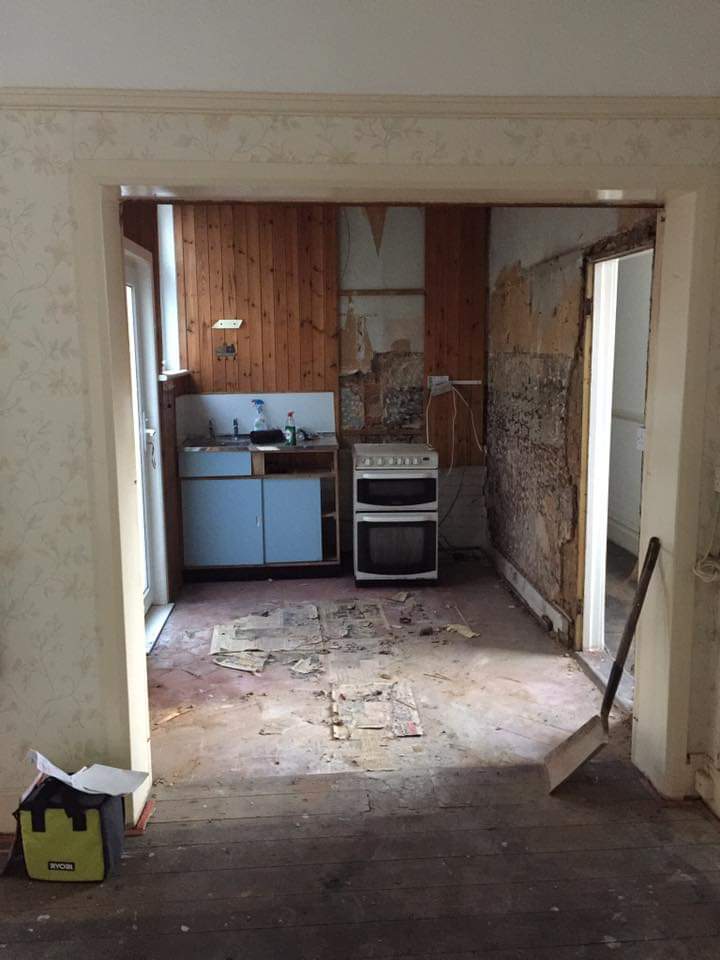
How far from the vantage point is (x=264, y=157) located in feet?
7.92

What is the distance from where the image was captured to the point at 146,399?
486 centimetres

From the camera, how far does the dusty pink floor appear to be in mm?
3189

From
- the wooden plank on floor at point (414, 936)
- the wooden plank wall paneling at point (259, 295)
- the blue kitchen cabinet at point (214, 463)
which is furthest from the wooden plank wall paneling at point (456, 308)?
the wooden plank on floor at point (414, 936)

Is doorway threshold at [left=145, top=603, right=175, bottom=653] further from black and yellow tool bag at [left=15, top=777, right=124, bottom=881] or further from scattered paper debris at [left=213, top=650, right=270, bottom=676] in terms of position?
black and yellow tool bag at [left=15, top=777, right=124, bottom=881]

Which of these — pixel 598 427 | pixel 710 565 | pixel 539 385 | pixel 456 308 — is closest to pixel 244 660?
pixel 598 427

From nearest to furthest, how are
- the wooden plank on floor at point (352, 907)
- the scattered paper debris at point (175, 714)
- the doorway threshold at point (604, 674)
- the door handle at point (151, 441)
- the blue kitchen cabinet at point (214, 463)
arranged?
1. the wooden plank on floor at point (352, 907)
2. the scattered paper debris at point (175, 714)
3. the doorway threshold at point (604, 674)
4. the door handle at point (151, 441)
5. the blue kitchen cabinet at point (214, 463)

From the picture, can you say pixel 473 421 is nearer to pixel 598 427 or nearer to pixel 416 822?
pixel 598 427

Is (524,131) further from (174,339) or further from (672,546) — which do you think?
(174,339)

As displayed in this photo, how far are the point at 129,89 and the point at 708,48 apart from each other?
69.1 inches

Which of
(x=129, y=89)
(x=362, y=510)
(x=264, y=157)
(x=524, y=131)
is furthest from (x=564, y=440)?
(x=129, y=89)

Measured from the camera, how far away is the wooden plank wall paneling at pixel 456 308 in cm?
607

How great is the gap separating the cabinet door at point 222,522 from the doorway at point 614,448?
93.2 inches

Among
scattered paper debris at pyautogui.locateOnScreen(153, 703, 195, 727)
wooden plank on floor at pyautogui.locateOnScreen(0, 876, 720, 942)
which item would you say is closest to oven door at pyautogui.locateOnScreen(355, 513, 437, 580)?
scattered paper debris at pyautogui.locateOnScreen(153, 703, 195, 727)

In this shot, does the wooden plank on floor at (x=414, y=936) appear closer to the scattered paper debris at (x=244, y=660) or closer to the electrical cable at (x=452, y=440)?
the scattered paper debris at (x=244, y=660)
